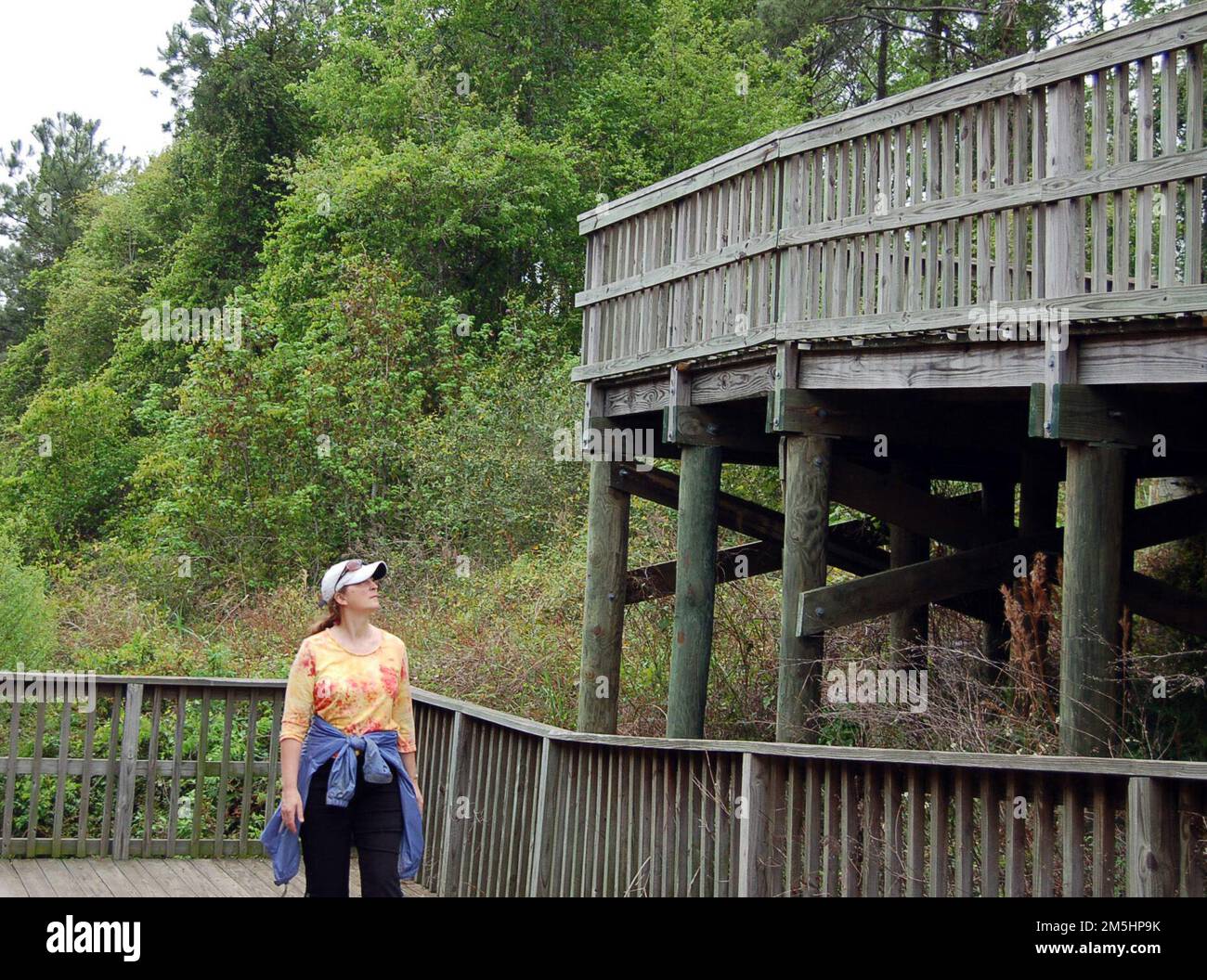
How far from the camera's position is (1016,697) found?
8477 mm

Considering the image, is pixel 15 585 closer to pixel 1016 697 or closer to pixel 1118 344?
pixel 1016 697

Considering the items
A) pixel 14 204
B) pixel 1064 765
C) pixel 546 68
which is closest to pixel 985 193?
pixel 1064 765

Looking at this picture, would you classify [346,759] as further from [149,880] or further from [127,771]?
[127,771]

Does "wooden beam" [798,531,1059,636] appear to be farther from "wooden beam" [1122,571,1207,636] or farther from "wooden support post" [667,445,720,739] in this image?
"wooden support post" [667,445,720,739]

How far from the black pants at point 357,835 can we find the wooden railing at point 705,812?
1306 mm

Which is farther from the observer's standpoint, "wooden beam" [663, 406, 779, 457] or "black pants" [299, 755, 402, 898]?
"wooden beam" [663, 406, 779, 457]

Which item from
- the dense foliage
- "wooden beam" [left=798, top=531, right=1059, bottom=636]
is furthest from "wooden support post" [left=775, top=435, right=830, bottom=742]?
the dense foliage

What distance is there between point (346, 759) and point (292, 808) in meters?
0.26

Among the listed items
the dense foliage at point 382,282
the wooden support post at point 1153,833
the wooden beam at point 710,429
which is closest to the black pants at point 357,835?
the wooden support post at point 1153,833

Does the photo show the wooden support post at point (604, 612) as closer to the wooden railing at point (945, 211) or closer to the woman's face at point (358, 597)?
the wooden railing at point (945, 211)

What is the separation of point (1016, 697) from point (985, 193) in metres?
2.91

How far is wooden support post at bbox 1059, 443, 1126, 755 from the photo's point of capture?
6801mm

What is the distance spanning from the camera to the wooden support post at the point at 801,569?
8578 millimetres

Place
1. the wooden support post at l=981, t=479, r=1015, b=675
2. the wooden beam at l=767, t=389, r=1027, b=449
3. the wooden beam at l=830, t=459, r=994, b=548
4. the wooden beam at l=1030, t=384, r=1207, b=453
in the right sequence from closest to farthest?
the wooden beam at l=1030, t=384, r=1207, b=453 < the wooden beam at l=767, t=389, r=1027, b=449 < the wooden beam at l=830, t=459, r=994, b=548 < the wooden support post at l=981, t=479, r=1015, b=675
